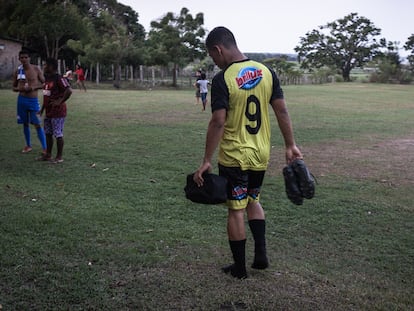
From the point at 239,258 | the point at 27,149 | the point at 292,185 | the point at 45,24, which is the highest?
the point at 45,24

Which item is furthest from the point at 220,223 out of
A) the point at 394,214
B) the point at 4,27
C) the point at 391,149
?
the point at 4,27

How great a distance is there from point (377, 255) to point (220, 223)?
1.70m

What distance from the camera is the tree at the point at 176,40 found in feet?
136

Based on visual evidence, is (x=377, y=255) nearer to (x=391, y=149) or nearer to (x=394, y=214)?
(x=394, y=214)

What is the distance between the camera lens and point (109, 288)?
3623mm

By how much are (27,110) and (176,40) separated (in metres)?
33.7

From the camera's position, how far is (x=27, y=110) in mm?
8797

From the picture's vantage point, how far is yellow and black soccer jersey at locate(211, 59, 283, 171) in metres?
3.66

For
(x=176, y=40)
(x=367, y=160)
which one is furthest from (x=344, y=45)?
(x=367, y=160)

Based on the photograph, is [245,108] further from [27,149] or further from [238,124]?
[27,149]

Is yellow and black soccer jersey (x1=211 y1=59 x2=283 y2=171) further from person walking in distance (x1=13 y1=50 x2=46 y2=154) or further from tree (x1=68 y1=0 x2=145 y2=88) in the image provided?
tree (x1=68 y1=0 x2=145 y2=88)

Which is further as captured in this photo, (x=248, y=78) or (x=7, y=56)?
(x=7, y=56)

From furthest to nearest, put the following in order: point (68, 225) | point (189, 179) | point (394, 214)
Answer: point (394, 214), point (68, 225), point (189, 179)

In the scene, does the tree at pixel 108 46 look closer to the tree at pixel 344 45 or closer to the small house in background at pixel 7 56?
the small house in background at pixel 7 56
